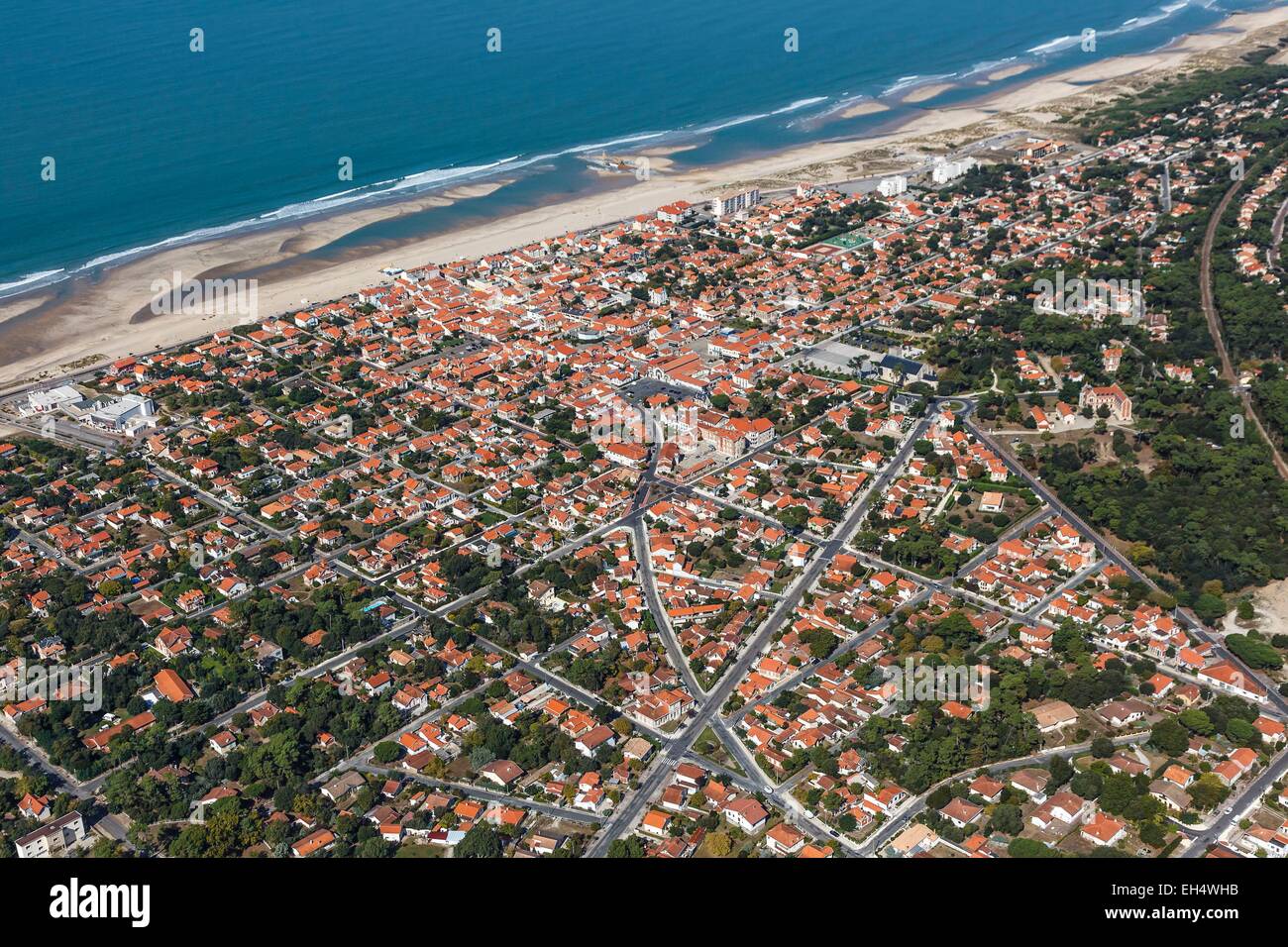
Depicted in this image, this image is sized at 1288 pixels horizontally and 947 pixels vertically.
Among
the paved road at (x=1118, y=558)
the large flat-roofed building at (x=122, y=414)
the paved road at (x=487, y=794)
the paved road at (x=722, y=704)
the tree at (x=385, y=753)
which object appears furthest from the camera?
the large flat-roofed building at (x=122, y=414)

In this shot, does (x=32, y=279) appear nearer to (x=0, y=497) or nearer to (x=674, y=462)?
(x=0, y=497)

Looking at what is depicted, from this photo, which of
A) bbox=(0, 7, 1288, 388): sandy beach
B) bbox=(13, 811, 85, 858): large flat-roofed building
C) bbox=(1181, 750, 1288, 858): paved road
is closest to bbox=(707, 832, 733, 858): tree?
bbox=(1181, 750, 1288, 858): paved road

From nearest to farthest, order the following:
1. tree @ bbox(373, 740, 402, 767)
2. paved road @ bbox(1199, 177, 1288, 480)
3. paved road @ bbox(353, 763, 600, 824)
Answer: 1. paved road @ bbox(353, 763, 600, 824)
2. tree @ bbox(373, 740, 402, 767)
3. paved road @ bbox(1199, 177, 1288, 480)

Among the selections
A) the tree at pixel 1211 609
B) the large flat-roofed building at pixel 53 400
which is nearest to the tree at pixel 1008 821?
the tree at pixel 1211 609

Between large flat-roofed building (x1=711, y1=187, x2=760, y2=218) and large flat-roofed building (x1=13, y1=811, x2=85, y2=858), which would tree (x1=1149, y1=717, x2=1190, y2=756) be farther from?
large flat-roofed building (x1=711, y1=187, x2=760, y2=218)

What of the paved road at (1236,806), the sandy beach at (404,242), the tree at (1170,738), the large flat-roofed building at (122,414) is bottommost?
the paved road at (1236,806)

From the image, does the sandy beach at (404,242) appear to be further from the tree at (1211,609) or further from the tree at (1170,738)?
the tree at (1170,738)
